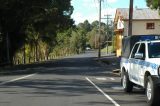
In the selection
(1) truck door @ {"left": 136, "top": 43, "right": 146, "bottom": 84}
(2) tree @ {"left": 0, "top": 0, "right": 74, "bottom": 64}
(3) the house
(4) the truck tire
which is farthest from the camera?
(3) the house

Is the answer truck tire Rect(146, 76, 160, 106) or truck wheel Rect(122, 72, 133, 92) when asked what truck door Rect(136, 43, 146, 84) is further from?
truck wheel Rect(122, 72, 133, 92)

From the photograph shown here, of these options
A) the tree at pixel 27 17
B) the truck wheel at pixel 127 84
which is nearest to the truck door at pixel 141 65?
the truck wheel at pixel 127 84

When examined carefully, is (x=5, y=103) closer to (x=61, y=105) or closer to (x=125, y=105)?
(x=61, y=105)

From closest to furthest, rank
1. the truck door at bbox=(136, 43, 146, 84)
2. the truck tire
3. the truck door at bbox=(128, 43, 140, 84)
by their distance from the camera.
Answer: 1. the truck tire
2. the truck door at bbox=(136, 43, 146, 84)
3. the truck door at bbox=(128, 43, 140, 84)

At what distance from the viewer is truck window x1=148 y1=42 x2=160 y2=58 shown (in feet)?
53.3

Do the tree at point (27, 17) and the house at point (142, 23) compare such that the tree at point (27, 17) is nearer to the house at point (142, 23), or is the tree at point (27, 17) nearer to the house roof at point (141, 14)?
the house at point (142, 23)

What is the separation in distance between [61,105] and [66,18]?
54.0 metres

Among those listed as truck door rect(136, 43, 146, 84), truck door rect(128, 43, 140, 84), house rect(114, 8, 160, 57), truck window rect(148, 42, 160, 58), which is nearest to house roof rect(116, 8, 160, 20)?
house rect(114, 8, 160, 57)

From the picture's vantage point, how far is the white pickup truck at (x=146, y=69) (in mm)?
14599

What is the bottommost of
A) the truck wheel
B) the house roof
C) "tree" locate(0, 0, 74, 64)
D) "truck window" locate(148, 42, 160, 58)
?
the truck wheel

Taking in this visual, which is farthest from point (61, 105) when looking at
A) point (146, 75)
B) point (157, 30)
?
point (157, 30)

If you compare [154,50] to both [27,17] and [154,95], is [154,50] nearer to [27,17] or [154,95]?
[154,95]

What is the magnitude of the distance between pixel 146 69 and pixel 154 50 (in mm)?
1028

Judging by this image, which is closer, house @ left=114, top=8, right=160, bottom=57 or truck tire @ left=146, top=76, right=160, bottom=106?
truck tire @ left=146, top=76, right=160, bottom=106
